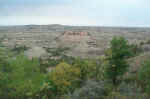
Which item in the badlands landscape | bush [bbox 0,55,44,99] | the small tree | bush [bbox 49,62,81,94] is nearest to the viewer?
bush [bbox 0,55,44,99]

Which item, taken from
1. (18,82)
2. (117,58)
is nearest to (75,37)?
(117,58)

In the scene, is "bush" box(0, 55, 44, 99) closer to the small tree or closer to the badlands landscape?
the small tree

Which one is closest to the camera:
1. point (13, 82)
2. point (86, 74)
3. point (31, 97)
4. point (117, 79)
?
point (13, 82)

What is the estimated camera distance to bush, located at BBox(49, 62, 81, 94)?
2058cm

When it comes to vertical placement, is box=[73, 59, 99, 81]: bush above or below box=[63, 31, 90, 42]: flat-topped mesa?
below

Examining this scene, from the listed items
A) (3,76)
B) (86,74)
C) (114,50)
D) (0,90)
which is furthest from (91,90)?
(86,74)

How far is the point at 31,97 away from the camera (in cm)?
1762

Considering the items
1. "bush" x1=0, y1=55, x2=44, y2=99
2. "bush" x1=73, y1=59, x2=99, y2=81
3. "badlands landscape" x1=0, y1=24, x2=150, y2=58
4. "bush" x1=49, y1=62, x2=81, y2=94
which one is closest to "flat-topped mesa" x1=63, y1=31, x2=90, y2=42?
"badlands landscape" x1=0, y1=24, x2=150, y2=58

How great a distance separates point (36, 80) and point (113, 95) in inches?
405

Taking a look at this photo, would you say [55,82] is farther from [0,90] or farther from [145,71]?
[145,71]

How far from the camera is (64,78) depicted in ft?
69.7

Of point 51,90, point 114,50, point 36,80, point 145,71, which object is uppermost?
point 114,50

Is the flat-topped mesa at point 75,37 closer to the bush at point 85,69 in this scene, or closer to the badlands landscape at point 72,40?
the badlands landscape at point 72,40

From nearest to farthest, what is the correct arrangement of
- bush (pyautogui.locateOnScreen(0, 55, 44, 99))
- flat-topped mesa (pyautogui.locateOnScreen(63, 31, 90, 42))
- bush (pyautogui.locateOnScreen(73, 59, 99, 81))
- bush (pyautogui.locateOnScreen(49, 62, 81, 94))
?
bush (pyautogui.locateOnScreen(0, 55, 44, 99))
bush (pyautogui.locateOnScreen(49, 62, 81, 94))
bush (pyautogui.locateOnScreen(73, 59, 99, 81))
flat-topped mesa (pyautogui.locateOnScreen(63, 31, 90, 42))
